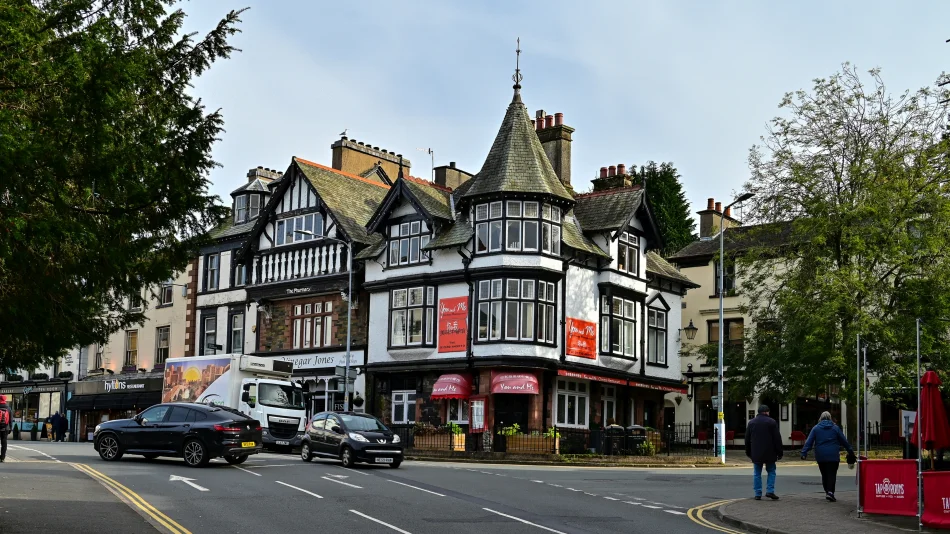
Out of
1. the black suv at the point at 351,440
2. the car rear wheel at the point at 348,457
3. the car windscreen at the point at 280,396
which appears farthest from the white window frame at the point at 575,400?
the car rear wheel at the point at 348,457

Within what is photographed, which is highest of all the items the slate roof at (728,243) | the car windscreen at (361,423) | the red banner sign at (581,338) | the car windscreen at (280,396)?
the slate roof at (728,243)

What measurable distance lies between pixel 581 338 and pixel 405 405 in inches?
308

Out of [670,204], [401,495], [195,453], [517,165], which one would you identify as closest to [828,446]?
[401,495]

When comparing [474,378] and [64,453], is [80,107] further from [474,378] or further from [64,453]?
[474,378]

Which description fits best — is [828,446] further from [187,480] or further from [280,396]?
[280,396]

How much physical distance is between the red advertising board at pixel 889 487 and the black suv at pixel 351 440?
44.8 ft

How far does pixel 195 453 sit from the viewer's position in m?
26.1

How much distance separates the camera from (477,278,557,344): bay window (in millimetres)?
40781

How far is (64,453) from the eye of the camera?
31.6 metres

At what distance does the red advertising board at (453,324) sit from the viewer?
138 ft

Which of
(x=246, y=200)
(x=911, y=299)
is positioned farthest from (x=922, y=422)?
(x=246, y=200)

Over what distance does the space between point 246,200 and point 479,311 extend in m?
18.2

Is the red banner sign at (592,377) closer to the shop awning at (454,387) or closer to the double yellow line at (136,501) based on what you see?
the shop awning at (454,387)

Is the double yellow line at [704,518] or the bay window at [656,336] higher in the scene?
the bay window at [656,336]
